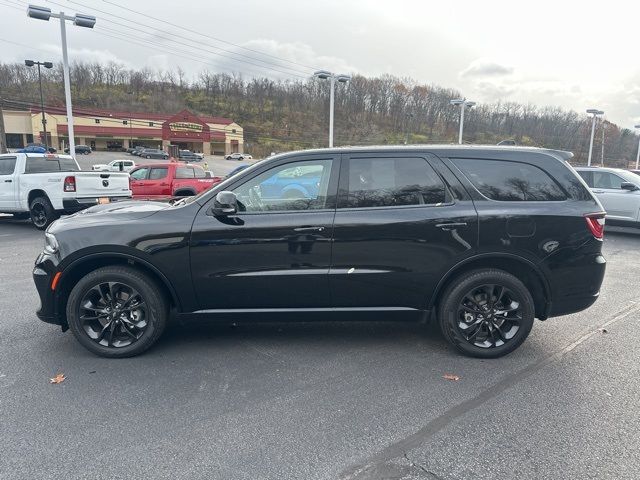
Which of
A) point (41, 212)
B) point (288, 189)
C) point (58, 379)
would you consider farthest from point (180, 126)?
point (58, 379)

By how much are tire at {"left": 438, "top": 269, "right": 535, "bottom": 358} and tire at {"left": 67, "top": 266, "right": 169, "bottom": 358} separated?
254 cm

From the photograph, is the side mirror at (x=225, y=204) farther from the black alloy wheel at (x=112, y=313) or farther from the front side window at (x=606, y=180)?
the front side window at (x=606, y=180)

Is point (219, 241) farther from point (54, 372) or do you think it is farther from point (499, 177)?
point (499, 177)

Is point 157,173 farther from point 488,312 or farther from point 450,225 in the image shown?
point 488,312

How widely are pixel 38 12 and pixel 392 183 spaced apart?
16.8 meters

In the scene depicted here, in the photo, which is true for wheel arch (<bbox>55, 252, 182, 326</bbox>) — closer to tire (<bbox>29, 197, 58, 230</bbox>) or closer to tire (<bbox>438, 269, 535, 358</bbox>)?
tire (<bbox>438, 269, 535, 358</bbox>)

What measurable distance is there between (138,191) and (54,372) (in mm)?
11047

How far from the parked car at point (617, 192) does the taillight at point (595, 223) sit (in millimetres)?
8413

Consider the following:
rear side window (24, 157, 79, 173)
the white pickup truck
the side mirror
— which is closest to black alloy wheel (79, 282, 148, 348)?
the side mirror

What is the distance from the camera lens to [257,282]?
3.75 m

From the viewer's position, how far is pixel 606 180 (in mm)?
11195

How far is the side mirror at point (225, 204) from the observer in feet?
11.7

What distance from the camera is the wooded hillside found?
65.5m

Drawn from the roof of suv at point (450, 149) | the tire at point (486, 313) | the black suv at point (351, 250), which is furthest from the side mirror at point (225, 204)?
the tire at point (486, 313)
